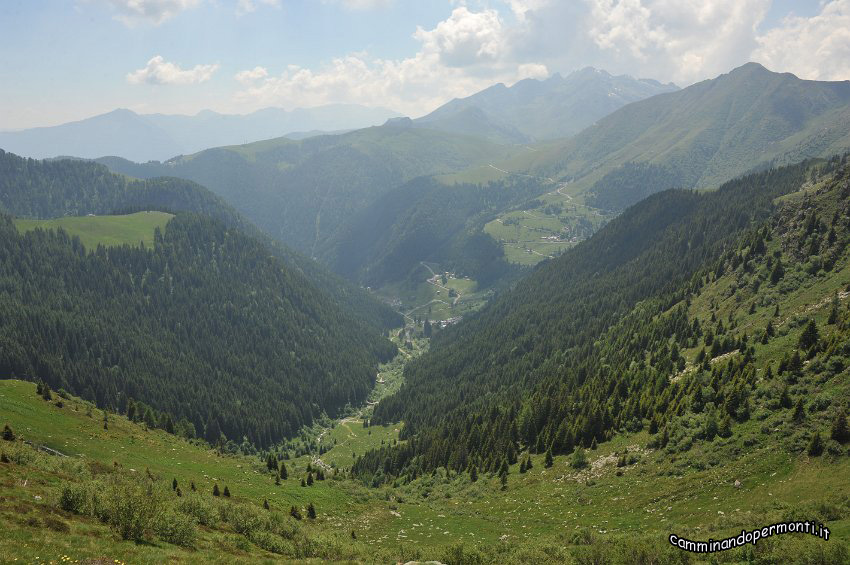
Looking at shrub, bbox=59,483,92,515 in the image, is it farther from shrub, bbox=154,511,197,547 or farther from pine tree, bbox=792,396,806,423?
pine tree, bbox=792,396,806,423

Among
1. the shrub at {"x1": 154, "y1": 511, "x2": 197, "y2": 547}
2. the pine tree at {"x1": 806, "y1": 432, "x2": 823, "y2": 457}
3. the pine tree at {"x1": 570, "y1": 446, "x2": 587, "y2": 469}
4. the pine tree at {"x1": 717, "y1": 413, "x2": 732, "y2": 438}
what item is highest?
the shrub at {"x1": 154, "y1": 511, "x2": 197, "y2": 547}

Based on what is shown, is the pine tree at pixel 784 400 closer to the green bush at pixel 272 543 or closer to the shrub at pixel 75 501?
the green bush at pixel 272 543

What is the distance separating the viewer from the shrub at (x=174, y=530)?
37.8 m

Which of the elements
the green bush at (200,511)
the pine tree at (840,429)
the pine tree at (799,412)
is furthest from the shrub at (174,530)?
the pine tree at (799,412)

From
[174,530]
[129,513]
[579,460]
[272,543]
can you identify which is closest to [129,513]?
[129,513]

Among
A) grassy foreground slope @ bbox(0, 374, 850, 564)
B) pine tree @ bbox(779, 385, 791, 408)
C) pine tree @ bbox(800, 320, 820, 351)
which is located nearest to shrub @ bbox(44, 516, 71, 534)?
grassy foreground slope @ bbox(0, 374, 850, 564)

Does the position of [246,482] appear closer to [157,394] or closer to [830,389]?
[830,389]

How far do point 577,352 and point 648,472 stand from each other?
98196 millimetres

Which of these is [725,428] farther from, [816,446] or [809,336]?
[809,336]

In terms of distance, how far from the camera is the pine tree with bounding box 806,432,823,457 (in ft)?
184

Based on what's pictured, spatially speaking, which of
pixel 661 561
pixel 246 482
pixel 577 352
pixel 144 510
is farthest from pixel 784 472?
pixel 577 352

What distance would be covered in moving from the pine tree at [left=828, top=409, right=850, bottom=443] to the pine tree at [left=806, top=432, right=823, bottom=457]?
1.54 m

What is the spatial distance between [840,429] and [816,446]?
3.25 metres

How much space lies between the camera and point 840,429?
183ft
